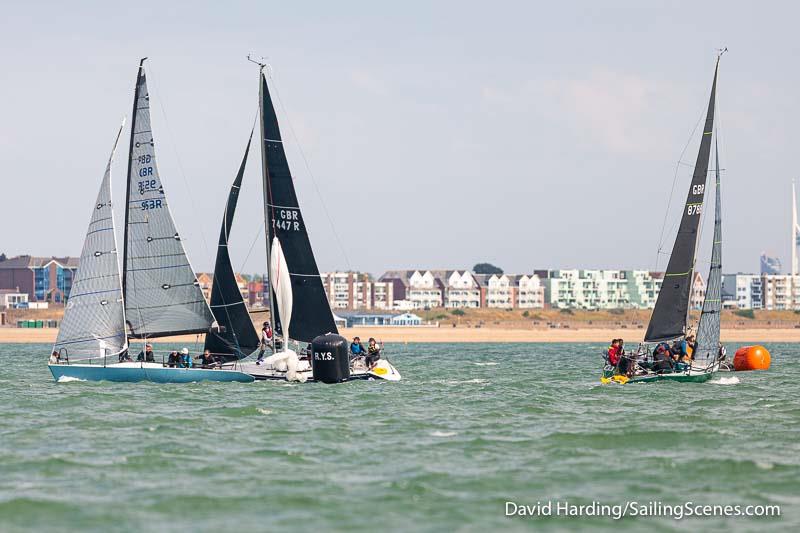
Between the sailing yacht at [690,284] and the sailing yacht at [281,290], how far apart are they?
11026 millimetres

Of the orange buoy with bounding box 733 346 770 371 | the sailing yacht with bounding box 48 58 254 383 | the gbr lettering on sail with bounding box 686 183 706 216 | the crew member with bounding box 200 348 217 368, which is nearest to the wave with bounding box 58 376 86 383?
the sailing yacht with bounding box 48 58 254 383

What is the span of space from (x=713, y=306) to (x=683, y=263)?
213 cm

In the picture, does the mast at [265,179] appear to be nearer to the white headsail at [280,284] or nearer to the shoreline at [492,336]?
the white headsail at [280,284]

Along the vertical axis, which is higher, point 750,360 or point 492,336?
point 750,360

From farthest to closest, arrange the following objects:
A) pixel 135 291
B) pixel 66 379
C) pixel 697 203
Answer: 1. pixel 697 203
2. pixel 135 291
3. pixel 66 379

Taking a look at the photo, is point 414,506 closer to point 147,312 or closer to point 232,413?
point 232,413

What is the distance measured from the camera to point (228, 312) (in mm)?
46562

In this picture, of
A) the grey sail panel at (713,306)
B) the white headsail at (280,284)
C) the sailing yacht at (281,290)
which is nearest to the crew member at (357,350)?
the sailing yacht at (281,290)

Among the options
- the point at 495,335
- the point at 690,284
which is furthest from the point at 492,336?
the point at 690,284

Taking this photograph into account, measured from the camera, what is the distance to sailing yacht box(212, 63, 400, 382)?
1784 inches

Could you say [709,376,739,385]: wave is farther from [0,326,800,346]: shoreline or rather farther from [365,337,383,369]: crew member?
[0,326,800,346]: shoreline

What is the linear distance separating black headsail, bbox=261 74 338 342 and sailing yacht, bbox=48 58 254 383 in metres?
3.19

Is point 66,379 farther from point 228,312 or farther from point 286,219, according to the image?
point 286,219

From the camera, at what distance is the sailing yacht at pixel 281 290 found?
45.3 m
